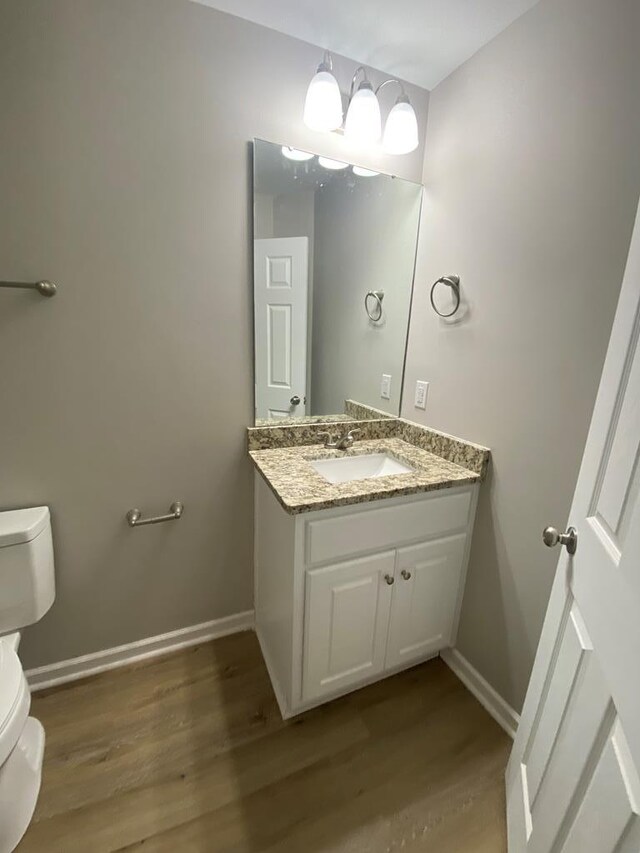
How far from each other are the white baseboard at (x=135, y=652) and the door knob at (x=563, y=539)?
1387mm

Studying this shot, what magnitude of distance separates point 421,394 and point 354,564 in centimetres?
80

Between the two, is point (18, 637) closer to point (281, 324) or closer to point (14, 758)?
point (14, 758)

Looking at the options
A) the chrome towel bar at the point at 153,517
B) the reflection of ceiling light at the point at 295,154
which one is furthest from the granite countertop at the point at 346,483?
the reflection of ceiling light at the point at 295,154

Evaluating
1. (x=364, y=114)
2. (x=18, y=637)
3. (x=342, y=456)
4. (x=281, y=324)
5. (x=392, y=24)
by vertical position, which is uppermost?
(x=392, y=24)

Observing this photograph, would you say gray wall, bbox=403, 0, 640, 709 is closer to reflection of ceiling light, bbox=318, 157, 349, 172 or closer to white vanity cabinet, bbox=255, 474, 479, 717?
white vanity cabinet, bbox=255, 474, 479, 717

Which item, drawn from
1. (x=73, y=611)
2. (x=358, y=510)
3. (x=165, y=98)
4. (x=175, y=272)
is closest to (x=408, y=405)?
(x=358, y=510)

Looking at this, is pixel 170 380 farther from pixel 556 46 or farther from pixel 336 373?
pixel 556 46

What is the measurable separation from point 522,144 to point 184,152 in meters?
1.09

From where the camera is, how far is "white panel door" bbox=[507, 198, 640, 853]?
596 millimetres

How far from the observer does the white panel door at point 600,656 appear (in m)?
0.60

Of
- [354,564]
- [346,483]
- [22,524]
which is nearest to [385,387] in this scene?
[346,483]

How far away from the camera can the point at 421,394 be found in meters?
1.66

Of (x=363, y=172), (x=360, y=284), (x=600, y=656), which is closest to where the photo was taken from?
(x=600, y=656)

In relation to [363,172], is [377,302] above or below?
below
